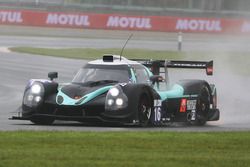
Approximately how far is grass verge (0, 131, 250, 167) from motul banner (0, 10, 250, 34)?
40556 mm

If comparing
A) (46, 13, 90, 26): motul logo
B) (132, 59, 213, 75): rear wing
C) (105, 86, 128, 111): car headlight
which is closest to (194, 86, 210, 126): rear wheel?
(132, 59, 213, 75): rear wing

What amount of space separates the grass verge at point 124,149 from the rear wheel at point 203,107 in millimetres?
3008

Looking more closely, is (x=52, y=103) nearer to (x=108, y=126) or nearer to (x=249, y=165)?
(x=108, y=126)

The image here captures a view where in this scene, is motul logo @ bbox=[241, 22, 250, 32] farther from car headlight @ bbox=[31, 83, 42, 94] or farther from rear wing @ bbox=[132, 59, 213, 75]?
car headlight @ bbox=[31, 83, 42, 94]

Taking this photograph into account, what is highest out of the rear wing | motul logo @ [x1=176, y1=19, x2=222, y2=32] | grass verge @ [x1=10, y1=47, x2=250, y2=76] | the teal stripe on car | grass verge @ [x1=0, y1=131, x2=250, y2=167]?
motul logo @ [x1=176, y1=19, x2=222, y2=32]

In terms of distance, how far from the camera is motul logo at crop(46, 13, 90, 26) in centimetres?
5423

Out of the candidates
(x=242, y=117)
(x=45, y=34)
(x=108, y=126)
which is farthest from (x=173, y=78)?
(x=45, y=34)

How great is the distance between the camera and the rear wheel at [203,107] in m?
16.8

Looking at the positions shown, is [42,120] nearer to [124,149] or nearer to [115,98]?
[115,98]

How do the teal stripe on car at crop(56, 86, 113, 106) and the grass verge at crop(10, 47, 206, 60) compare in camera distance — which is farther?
the grass verge at crop(10, 47, 206, 60)

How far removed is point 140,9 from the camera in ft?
181

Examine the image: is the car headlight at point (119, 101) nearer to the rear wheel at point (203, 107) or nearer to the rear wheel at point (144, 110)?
the rear wheel at point (144, 110)

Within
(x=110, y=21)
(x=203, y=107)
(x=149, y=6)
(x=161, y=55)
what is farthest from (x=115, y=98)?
(x=149, y=6)

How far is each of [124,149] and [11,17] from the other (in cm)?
4325
